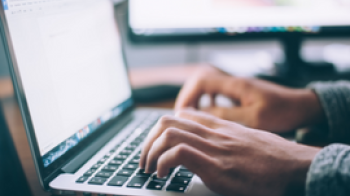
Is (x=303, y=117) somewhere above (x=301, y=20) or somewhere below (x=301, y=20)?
below

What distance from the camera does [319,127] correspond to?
52cm

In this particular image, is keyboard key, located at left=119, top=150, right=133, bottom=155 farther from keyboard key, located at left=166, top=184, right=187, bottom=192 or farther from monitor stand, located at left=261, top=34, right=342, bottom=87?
monitor stand, located at left=261, top=34, right=342, bottom=87

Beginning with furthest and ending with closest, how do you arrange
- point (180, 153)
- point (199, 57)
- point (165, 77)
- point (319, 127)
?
point (199, 57)
point (165, 77)
point (319, 127)
point (180, 153)

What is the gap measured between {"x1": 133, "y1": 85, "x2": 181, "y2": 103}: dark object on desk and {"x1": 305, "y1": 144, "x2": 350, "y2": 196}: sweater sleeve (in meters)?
0.48

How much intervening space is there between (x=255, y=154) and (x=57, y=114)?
25 centimetres

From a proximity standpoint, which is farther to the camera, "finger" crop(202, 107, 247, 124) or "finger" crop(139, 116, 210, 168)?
"finger" crop(202, 107, 247, 124)

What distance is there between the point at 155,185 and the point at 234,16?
562 mm

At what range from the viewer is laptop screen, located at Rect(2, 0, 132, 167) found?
0.35 meters

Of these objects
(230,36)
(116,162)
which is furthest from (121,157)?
(230,36)

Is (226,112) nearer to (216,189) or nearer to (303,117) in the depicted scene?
(303,117)

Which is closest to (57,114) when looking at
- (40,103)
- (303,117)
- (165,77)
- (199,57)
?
(40,103)

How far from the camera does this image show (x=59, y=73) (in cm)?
40

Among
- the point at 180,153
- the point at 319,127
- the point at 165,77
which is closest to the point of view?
the point at 180,153

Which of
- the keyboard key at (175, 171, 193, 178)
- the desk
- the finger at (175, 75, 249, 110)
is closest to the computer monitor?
the desk
